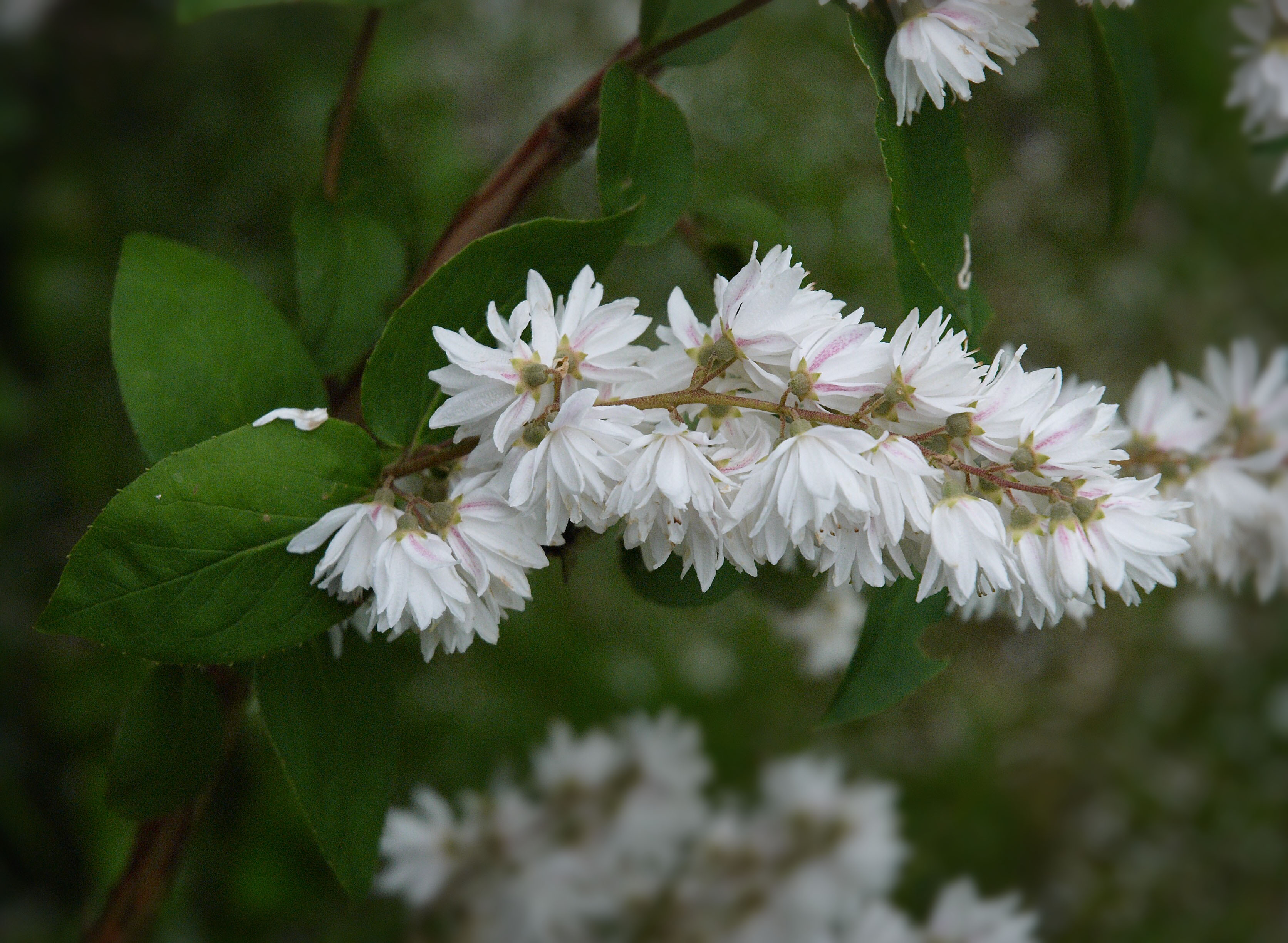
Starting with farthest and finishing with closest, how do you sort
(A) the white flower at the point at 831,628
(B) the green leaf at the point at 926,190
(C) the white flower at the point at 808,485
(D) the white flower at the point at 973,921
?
(A) the white flower at the point at 831,628
(D) the white flower at the point at 973,921
(B) the green leaf at the point at 926,190
(C) the white flower at the point at 808,485

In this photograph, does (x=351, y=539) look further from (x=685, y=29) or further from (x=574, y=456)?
(x=685, y=29)

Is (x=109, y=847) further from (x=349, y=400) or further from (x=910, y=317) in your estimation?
(x=910, y=317)

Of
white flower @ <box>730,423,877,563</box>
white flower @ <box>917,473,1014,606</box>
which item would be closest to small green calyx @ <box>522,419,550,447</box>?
white flower @ <box>730,423,877,563</box>

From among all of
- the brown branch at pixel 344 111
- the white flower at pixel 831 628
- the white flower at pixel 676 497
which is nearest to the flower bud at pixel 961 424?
the white flower at pixel 676 497

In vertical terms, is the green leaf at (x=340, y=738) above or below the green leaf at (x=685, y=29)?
below

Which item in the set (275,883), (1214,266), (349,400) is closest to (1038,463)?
(349,400)

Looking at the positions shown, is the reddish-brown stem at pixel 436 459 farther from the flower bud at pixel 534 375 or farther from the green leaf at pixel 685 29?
the green leaf at pixel 685 29
